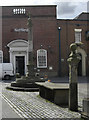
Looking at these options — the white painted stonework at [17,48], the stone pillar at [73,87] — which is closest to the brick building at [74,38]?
the white painted stonework at [17,48]

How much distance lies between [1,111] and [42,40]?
20.2 m

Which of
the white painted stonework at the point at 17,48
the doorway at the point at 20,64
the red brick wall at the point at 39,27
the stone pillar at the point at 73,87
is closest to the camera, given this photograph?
the stone pillar at the point at 73,87

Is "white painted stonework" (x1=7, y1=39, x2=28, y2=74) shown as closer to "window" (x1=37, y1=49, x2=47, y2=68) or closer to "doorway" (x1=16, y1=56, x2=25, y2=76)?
"doorway" (x1=16, y1=56, x2=25, y2=76)

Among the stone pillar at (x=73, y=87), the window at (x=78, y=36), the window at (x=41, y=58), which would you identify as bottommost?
the stone pillar at (x=73, y=87)

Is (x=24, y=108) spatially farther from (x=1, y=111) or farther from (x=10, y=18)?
(x=10, y=18)

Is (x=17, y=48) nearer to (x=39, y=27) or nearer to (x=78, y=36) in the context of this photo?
(x=39, y=27)

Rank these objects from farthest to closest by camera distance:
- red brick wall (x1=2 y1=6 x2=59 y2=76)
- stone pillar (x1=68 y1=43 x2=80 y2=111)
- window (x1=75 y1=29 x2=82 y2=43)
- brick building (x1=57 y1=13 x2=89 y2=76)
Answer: window (x1=75 y1=29 x2=82 y2=43) < brick building (x1=57 y1=13 x2=89 y2=76) < red brick wall (x1=2 y1=6 x2=59 y2=76) < stone pillar (x1=68 y1=43 x2=80 y2=111)

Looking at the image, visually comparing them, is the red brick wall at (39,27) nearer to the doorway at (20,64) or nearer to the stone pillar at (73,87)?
the doorway at (20,64)

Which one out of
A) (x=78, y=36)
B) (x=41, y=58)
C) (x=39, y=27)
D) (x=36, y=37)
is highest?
(x=39, y=27)

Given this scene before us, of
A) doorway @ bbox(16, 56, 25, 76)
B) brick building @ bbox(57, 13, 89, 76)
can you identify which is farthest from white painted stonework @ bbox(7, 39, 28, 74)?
brick building @ bbox(57, 13, 89, 76)

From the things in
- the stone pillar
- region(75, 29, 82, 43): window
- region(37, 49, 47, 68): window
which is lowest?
the stone pillar

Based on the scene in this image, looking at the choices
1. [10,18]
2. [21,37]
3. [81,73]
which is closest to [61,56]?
[81,73]

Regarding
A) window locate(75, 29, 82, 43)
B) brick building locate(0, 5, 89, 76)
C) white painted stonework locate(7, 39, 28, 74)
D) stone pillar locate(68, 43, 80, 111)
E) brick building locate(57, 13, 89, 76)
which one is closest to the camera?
stone pillar locate(68, 43, 80, 111)

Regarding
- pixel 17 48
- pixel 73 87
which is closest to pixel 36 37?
pixel 17 48
